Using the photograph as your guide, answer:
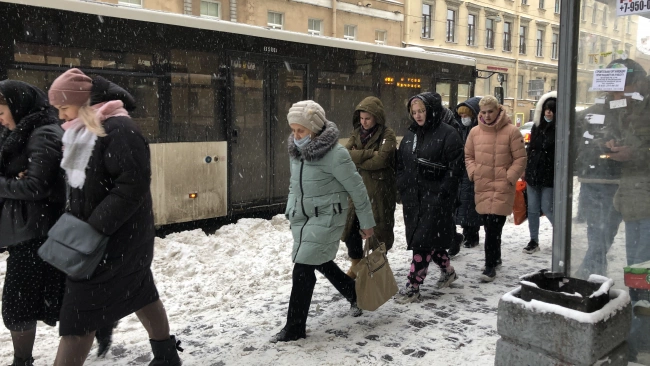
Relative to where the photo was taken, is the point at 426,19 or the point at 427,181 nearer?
the point at 427,181

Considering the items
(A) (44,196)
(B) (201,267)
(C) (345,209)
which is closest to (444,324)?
(C) (345,209)

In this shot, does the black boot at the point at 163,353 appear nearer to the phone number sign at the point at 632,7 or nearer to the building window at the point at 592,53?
the building window at the point at 592,53

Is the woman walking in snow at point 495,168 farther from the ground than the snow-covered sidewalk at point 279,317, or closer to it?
farther from the ground

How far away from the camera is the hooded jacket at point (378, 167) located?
5.09m

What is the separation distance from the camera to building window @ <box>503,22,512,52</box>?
4106cm

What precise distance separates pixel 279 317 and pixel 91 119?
2.48 meters

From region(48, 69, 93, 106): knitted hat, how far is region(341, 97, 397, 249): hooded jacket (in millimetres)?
2597

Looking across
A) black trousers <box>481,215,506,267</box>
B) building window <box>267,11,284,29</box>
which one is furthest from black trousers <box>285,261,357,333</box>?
building window <box>267,11,284,29</box>

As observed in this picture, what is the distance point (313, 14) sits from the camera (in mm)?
26438

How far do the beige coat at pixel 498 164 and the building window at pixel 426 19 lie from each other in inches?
1146

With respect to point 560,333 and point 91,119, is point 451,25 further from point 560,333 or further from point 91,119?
point 91,119

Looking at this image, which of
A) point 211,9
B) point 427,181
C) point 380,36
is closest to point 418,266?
point 427,181

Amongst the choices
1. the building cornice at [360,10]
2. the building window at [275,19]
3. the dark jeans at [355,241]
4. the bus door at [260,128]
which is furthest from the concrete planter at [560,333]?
the building cornice at [360,10]

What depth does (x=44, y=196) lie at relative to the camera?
3312mm
